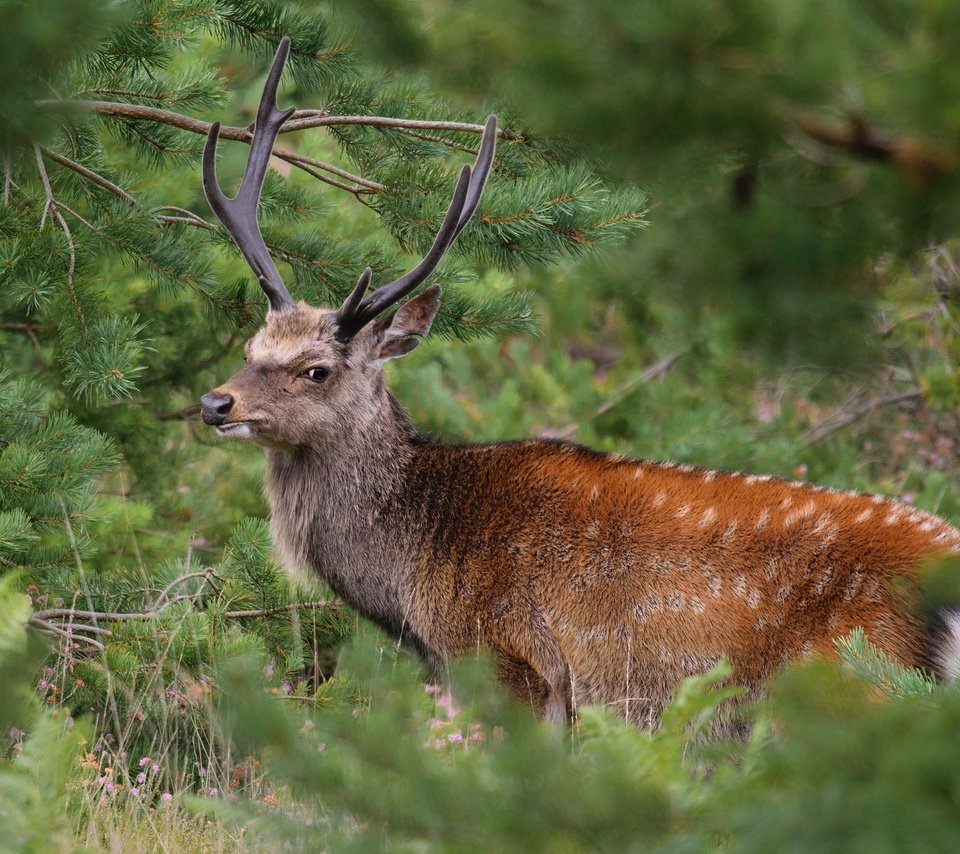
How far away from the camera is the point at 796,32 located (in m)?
1.40

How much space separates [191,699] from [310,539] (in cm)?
98

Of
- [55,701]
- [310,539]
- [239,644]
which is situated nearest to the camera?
[239,644]

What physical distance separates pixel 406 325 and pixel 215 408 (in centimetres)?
87

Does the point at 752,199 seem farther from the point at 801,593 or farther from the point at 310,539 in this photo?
the point at 310,539

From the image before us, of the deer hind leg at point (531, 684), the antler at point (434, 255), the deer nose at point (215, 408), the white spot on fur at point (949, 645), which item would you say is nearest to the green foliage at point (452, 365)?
the antler at point (434, 255)

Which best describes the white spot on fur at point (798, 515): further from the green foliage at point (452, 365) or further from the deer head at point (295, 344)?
the deer head at point (295, 344)

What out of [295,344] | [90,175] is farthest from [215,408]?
[90,175]

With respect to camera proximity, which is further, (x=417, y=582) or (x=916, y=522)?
(x=417, y=582)

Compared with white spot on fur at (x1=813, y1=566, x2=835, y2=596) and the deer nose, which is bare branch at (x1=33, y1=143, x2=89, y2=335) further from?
white spot on fur at (x1=813, y1=566, x2=835, y2=596)

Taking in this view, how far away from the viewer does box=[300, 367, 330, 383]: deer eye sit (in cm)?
486

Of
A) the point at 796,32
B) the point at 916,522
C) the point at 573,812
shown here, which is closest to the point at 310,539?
the point at 916,522

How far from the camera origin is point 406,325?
16.4 feet

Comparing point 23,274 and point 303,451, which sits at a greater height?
point 23,274

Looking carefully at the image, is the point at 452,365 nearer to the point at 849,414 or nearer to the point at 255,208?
the point at 849,414
